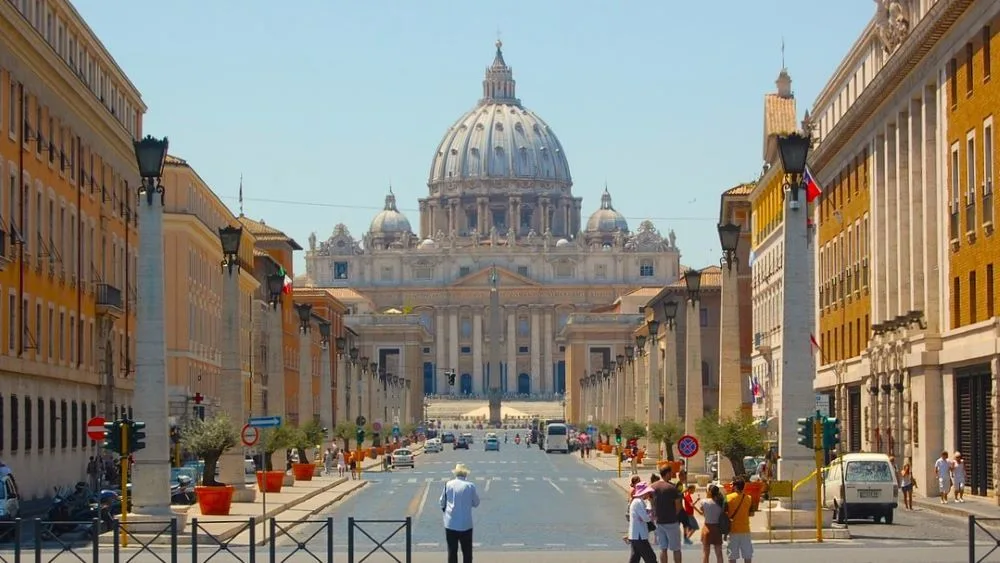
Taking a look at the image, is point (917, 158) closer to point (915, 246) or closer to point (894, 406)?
point (915, 246)

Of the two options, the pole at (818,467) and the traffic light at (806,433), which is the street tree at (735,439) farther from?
the traffic light at (806,433)

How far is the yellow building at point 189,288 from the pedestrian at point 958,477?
3481cm

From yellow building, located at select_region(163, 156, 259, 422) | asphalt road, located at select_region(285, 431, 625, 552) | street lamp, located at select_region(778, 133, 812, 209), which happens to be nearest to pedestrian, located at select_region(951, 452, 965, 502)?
asphalt road, located at select_region(285, 431, 625, 552)

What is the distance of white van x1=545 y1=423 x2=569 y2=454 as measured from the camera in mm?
140875

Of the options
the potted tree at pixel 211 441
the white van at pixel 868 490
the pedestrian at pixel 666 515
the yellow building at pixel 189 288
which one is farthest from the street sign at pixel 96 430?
the yellow building at pixel 189 288

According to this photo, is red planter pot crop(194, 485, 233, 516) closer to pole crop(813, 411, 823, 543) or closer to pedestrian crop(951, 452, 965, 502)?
pole crop(813, 411, 823, 543)

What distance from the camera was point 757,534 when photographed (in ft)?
119

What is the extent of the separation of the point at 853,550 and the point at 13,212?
81.8 feet

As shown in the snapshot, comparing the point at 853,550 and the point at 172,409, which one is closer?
the point at 853,550

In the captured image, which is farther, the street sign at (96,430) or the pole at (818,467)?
the street sign at (96,430)

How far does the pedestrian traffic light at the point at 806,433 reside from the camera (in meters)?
34.7

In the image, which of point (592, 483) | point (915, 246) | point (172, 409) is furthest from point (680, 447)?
point (172, 409)

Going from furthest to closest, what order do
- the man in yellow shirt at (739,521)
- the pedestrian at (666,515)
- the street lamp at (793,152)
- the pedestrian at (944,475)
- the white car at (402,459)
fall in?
the white car at (402,459) → the pedestrian at (944,475) → the street lamp at (793,152) → the pedestrian at (666,515) → the man in yellow shirt at (739,521)

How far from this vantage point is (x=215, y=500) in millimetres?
44125
